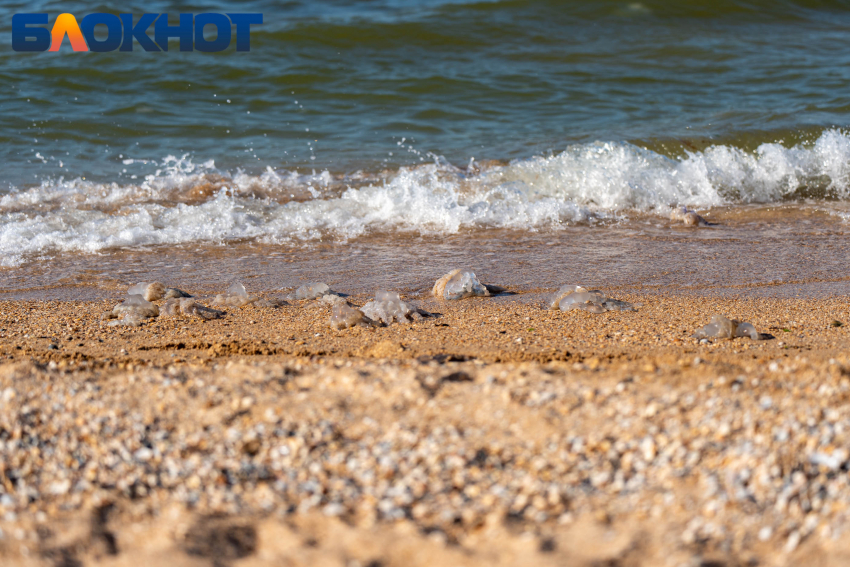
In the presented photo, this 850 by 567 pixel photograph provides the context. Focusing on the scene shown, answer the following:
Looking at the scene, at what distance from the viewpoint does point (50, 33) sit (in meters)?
9.54

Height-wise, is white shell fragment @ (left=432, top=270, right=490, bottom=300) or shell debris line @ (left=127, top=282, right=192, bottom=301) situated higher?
white shell fragment @ (left=432, top=270, right=490, bottom=300)

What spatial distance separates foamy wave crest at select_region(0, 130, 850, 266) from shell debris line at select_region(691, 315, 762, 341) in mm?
2170

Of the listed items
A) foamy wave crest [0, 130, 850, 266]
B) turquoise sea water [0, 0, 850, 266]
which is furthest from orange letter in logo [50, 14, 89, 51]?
foamy wave crest [0, 130, 850, 266]

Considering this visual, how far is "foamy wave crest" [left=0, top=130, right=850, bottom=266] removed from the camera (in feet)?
15.9

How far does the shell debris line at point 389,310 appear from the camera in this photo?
10.6ft

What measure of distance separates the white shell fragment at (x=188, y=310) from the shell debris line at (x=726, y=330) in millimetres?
2078

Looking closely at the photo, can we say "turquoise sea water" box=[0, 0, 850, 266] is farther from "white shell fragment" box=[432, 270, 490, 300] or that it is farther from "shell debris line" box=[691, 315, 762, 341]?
"shell debris line" box=[691, 315, 762, 341]

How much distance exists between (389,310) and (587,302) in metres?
0.91

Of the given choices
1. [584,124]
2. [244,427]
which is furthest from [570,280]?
[584,124]

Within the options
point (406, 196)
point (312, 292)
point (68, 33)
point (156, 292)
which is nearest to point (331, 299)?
point (312, 292)

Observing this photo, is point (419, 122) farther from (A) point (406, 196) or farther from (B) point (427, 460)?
(B) point (427, 460)

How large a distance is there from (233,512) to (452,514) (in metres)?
0.49

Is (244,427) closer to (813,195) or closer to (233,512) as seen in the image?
(233,512)

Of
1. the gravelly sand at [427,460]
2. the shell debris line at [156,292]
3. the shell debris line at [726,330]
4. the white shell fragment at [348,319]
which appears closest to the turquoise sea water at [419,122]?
the shell debris line at [156,292]
